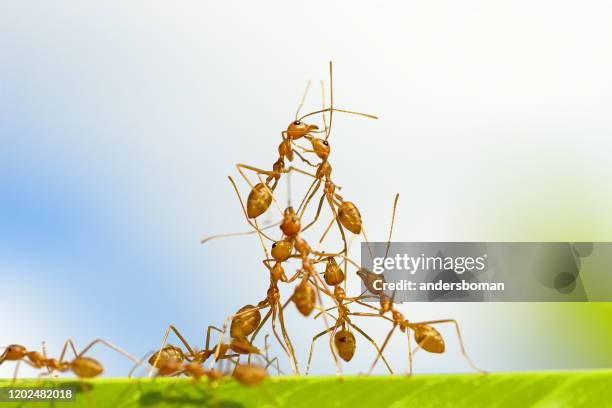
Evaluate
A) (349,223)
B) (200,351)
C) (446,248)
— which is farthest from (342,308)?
(446,248)

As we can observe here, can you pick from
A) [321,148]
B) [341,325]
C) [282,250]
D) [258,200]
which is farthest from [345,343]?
[321,148]

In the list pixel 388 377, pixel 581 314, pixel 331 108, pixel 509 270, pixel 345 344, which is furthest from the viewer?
pixel 581 314

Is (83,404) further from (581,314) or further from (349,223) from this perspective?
(581,314)

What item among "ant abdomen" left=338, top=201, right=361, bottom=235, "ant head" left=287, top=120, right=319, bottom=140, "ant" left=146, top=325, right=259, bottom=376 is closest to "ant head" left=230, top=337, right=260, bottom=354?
"ant" left=146, top=325, right=259, bottom=376

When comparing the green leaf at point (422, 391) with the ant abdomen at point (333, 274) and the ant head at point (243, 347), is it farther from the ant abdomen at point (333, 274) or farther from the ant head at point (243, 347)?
the ant abdomen at point (333, 274)

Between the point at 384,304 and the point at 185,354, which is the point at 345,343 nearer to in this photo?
the point at 384,304

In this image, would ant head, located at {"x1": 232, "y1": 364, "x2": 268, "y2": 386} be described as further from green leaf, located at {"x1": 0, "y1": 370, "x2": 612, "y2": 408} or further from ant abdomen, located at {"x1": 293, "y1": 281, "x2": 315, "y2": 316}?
ant abdomen, located at {"x1": 293, "y1": 281, "x2": 315, "y2": 316}
